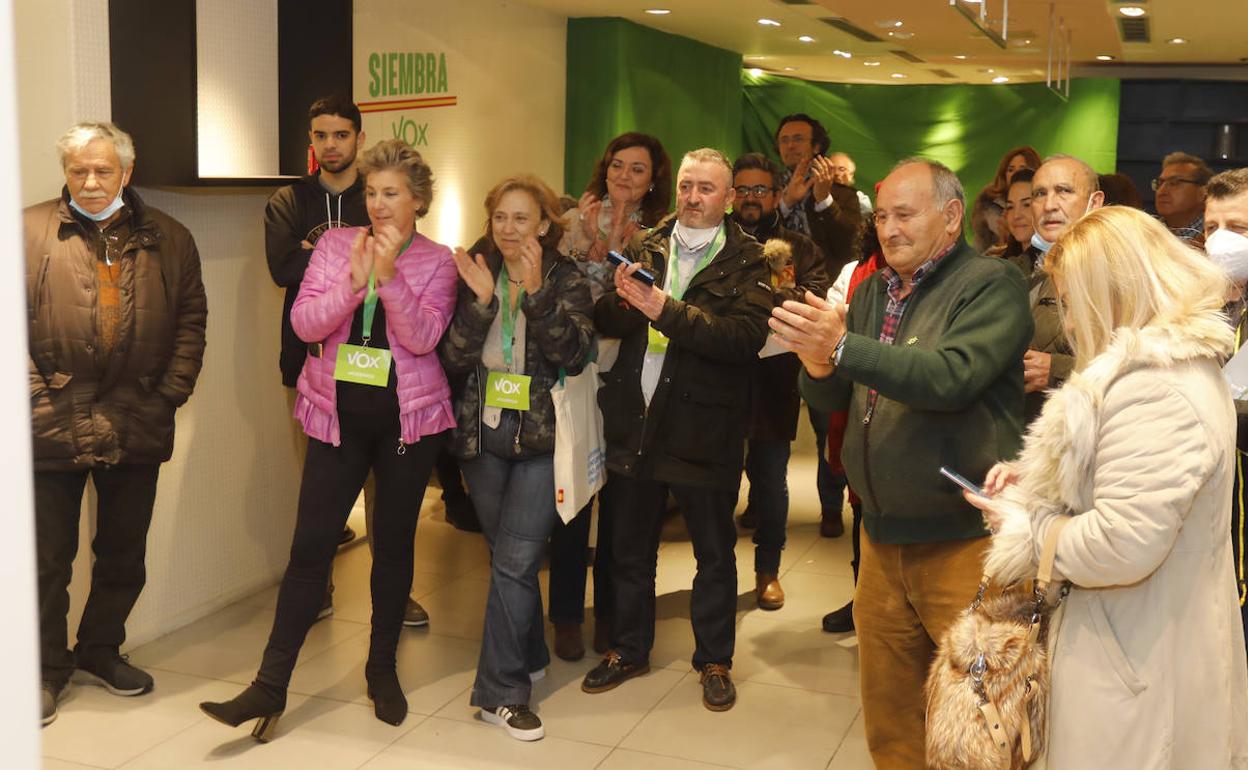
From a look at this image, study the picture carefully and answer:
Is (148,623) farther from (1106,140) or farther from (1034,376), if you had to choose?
(1106,140)

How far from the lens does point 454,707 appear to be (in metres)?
3.94

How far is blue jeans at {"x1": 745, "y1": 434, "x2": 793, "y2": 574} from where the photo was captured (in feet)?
16.5

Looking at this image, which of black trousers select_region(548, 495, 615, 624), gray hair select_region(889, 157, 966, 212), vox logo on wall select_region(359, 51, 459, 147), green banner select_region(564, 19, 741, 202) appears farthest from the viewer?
green banner select_region(564, 19, 741, 202)

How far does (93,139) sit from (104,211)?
211 millimetres

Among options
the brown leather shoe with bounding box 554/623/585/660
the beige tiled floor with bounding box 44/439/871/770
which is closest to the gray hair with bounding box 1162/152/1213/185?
the beige tiled floor with bounding box 44/439/871/770

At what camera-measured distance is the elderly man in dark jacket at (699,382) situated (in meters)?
3.86

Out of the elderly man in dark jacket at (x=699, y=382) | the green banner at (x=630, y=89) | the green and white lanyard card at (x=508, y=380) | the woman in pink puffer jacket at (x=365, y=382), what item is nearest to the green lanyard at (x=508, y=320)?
the green and white lanyard card at (x=508, y=380)

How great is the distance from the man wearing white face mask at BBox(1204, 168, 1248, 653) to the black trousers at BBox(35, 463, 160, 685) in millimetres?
3093

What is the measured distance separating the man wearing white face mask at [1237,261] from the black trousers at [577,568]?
2.03 meters

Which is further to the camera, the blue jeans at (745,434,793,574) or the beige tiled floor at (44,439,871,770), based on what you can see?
the blue jeans at (745,434,793,574)

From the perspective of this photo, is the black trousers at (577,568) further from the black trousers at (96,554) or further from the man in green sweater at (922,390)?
the man in green sweater at (922,390)

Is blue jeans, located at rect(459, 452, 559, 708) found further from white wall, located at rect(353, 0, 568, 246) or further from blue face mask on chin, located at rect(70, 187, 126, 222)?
white wall, located at rect(353, 0, 568, 246)

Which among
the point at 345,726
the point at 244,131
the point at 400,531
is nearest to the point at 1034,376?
the point at 400,531

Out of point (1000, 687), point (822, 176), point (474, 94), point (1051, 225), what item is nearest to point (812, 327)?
point (1000, 687)
